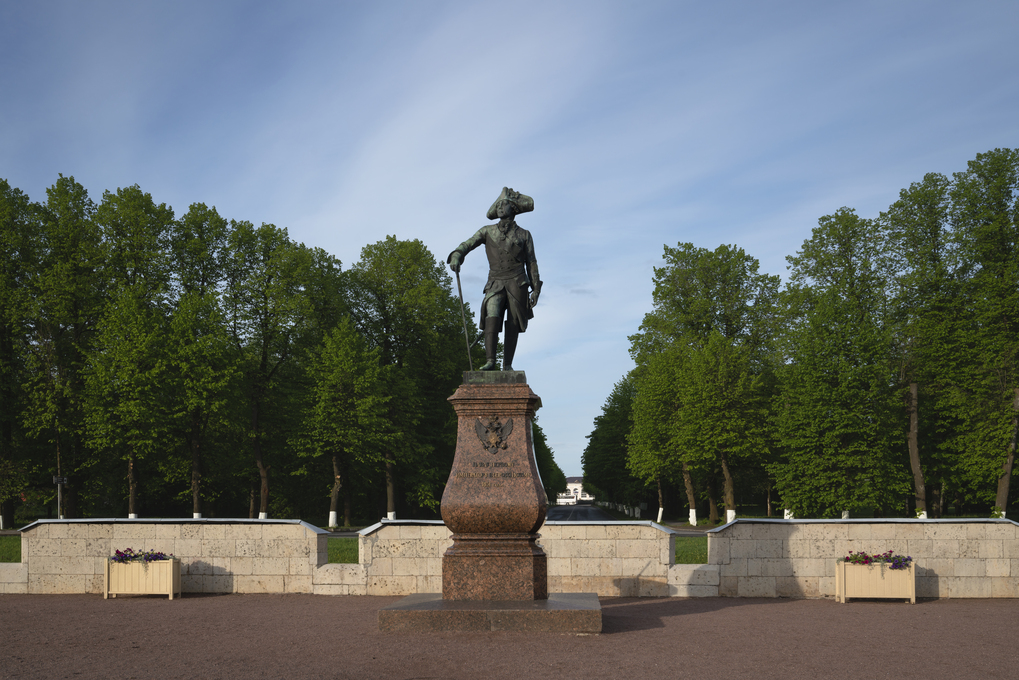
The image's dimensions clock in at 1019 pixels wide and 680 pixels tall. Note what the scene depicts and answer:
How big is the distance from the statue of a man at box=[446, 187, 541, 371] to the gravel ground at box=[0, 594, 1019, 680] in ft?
12.5

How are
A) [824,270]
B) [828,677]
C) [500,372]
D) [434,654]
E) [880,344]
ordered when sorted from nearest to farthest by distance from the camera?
1. [828,677]
2. [434,654]
3. [500,372]
4. [880,344]
5. [824,270]

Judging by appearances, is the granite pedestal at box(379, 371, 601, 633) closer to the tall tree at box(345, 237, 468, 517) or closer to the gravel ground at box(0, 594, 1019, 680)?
the gravel ground at box(0, 594, 1019, 680)

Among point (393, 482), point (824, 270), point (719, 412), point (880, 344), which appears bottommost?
point (393, 482)

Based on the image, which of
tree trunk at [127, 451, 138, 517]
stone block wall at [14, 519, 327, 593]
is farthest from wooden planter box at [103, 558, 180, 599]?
tree trunk at [127, 451, 138, 517]

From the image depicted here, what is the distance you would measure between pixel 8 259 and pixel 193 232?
7227 millimetres

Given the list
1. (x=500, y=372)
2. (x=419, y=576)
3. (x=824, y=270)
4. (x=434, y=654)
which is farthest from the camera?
(x=824, y=270)

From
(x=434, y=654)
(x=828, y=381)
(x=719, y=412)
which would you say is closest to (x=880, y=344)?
(x=828, y=381)

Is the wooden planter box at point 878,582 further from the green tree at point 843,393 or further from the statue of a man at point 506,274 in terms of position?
the green tree at point 843,393

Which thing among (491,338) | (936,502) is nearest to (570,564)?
(491,338)

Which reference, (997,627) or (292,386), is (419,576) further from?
(292,386)

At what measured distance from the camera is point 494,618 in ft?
29.5

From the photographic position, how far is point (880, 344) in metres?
33.3

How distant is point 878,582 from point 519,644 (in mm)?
7427

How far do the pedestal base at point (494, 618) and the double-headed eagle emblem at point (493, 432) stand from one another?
186 cm
